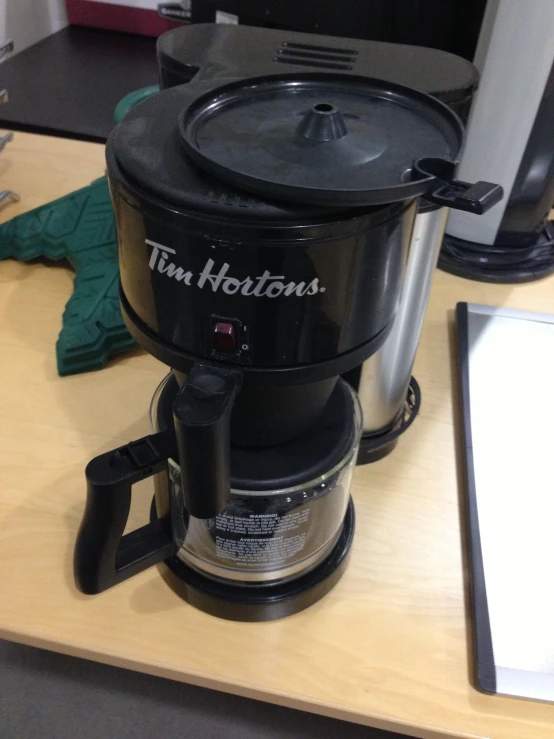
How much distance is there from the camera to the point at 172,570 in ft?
1.44

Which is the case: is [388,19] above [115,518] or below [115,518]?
above

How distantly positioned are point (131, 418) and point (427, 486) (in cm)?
26

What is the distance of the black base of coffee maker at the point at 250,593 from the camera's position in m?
0.43

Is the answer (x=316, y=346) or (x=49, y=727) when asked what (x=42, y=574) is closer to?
(x=316, y=346)

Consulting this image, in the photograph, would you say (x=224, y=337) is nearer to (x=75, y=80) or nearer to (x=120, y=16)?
(x=75, y=80)

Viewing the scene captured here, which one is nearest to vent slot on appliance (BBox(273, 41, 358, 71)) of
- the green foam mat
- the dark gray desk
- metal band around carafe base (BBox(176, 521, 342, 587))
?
the green foam mat

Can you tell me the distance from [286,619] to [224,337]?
9.6 inches

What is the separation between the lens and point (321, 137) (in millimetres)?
283

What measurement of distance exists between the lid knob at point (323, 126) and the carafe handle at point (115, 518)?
6.6 inches

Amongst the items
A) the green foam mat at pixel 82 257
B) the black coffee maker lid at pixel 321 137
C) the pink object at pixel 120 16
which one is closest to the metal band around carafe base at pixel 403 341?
the black coffee maker lid at pixel 321 137

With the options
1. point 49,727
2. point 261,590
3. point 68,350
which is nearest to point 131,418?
point 68,350

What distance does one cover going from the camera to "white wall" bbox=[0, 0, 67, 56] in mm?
1260

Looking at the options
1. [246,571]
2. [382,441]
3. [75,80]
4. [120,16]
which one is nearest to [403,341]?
[382,441]

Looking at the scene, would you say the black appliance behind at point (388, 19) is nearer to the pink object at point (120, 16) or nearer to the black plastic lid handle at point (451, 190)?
the black plastic lid handle at point (451, 190)
